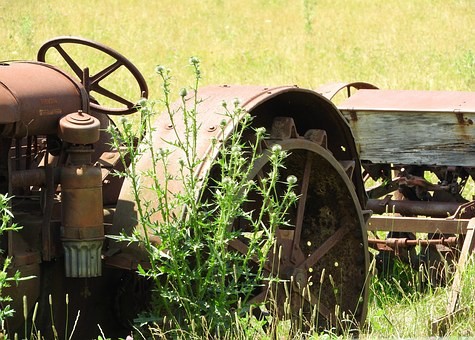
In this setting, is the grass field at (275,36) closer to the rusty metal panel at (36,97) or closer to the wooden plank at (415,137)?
the wooden plank at (415,137)

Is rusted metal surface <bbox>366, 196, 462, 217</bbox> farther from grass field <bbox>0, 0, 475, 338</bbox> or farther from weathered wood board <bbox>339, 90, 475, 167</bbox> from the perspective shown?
grass field <bbox>0, 0, 475, 338</bbox>

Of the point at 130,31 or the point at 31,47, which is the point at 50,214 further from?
the point at 130,31

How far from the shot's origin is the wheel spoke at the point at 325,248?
15.0ft

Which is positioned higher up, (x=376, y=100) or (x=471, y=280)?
(x=376, y=100)

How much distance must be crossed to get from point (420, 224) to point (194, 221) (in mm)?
2557

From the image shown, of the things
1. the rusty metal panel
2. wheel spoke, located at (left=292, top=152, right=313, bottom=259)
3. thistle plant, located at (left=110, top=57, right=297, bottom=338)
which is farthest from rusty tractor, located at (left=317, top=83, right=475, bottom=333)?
the rusty metal panel

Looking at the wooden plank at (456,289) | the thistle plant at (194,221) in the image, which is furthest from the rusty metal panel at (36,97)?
the wooden plank at (456,289)

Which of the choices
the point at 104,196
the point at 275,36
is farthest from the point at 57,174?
the point at 275,36

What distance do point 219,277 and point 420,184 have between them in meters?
2.91

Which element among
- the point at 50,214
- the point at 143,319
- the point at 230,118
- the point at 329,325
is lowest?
the point at 329,325

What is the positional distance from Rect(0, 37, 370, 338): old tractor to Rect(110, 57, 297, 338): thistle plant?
7 cm

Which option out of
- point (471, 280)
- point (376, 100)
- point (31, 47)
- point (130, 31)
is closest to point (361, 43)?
point (130, 31)

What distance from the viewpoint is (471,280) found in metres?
Result: 5.20

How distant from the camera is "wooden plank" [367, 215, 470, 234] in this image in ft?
19.1
